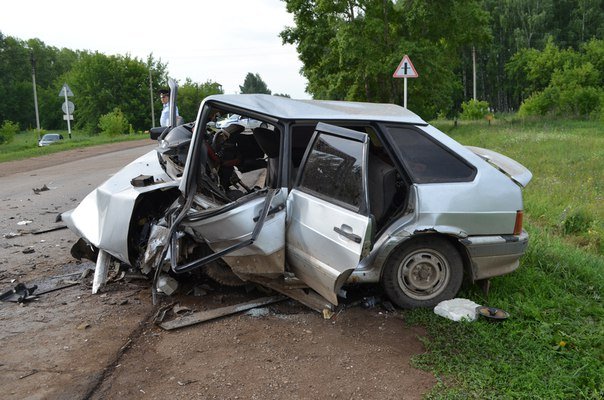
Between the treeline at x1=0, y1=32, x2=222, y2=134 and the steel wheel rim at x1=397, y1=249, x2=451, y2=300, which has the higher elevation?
the treeline at x1=0, y1=32, x2=222, y2=134

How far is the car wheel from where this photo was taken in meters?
4.14

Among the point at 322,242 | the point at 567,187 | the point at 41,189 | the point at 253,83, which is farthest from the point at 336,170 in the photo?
the point at 253,83

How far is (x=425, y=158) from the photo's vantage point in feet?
13.8

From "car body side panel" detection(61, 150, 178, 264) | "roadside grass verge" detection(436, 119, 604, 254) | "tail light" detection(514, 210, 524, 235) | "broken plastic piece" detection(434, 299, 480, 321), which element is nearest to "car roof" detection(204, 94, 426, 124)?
"car body side panel" detection(61, 150, 178, 264)

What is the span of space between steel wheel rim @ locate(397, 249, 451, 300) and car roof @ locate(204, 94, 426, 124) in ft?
3.71

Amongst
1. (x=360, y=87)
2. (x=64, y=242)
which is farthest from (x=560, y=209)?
(x=360, y=87)

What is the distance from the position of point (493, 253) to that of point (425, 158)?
3.17ft

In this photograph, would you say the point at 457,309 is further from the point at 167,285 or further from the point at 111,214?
the point at 111,214

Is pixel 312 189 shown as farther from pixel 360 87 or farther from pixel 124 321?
pixel 360 87

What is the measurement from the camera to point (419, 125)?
4.32 meters

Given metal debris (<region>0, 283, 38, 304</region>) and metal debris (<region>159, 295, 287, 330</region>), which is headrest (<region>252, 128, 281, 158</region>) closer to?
metal debris (<region>159, 295, 287, 330</region>)

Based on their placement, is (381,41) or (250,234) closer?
(250,234)

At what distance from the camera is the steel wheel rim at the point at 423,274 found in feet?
13.7

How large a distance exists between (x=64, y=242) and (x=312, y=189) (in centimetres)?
415
